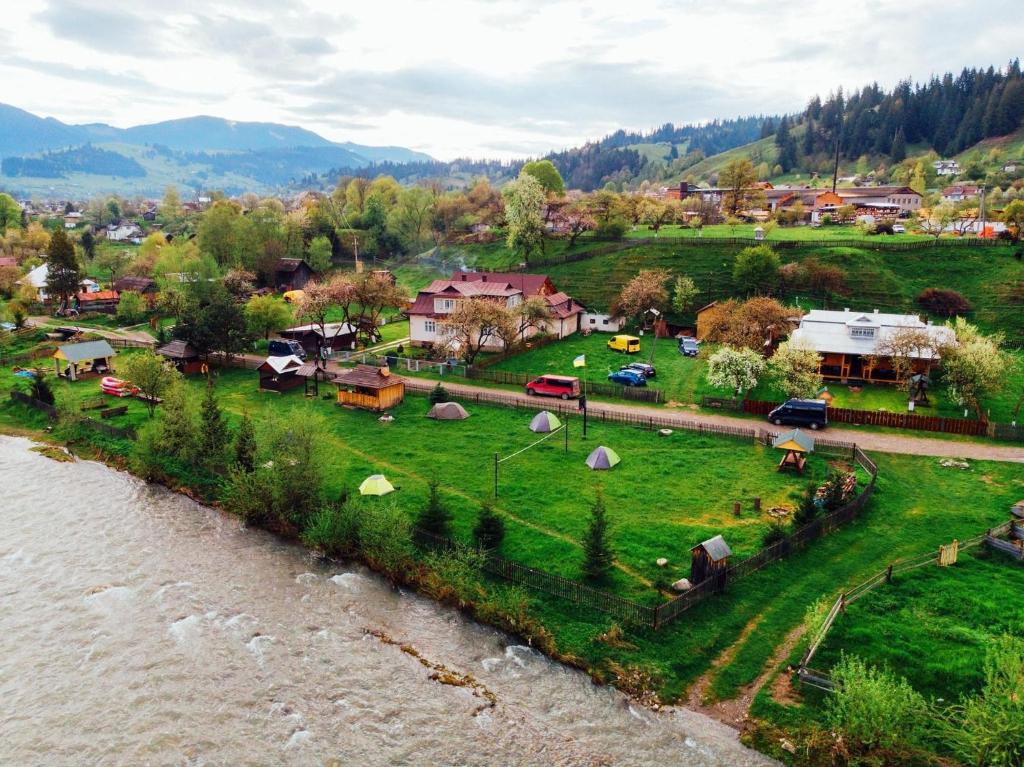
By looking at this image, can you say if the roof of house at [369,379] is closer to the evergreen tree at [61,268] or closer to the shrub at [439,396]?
the shrub at [439,396]

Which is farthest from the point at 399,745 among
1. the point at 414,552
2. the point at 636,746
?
the point at 414,552

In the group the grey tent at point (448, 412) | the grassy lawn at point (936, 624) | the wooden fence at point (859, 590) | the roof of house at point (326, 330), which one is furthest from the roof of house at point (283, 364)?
→ the grassy lawn at point (936, 624)

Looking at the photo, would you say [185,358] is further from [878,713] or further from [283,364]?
[878,713]

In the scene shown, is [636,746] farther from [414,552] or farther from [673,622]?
[414,552]

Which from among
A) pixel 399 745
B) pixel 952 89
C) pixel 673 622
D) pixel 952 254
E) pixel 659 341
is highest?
pixel 952 89

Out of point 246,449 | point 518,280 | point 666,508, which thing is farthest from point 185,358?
point 666,508

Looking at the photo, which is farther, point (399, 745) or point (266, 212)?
point (266, 212)
